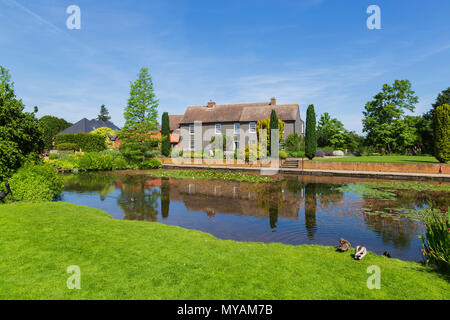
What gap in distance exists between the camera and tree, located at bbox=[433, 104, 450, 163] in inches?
939

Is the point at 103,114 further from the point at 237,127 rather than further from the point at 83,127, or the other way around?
the point at 237,127

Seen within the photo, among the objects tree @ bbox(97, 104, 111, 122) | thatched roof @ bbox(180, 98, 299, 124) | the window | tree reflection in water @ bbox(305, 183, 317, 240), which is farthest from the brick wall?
tree @ bbox(97, 104, 111, 122)

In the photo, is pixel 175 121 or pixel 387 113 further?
pixel 175 121

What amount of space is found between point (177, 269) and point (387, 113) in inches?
2049

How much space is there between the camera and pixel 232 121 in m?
45.7

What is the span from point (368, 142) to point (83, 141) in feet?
173

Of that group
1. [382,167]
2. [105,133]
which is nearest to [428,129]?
[382,167]

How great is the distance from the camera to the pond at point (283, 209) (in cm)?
841
